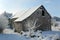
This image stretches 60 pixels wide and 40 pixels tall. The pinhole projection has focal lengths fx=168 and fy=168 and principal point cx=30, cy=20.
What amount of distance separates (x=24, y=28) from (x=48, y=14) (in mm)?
7228

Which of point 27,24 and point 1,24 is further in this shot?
point 27,24

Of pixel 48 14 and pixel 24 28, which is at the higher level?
pixel 48 14

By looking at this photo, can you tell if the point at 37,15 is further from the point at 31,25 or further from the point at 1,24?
the point at 1,24

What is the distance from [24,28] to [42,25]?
16.5 ft

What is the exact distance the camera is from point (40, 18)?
121 ft

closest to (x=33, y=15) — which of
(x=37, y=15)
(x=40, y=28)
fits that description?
(x=37, y=15)

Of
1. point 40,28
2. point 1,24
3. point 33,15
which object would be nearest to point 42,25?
point 40,28

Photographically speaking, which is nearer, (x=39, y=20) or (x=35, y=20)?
(x=35, y=20)

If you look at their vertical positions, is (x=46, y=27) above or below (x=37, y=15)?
below

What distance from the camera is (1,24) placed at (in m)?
31.2

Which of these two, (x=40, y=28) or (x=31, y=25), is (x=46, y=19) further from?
(x=31, y=25)

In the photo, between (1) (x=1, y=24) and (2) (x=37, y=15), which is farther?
(2) (x=37, y=15)

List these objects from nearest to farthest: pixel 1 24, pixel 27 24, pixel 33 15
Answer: pixel 1 24, pixel 27 24, pixel 33 15

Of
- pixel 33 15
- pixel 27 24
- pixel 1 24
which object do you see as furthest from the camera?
pixel 33 15
